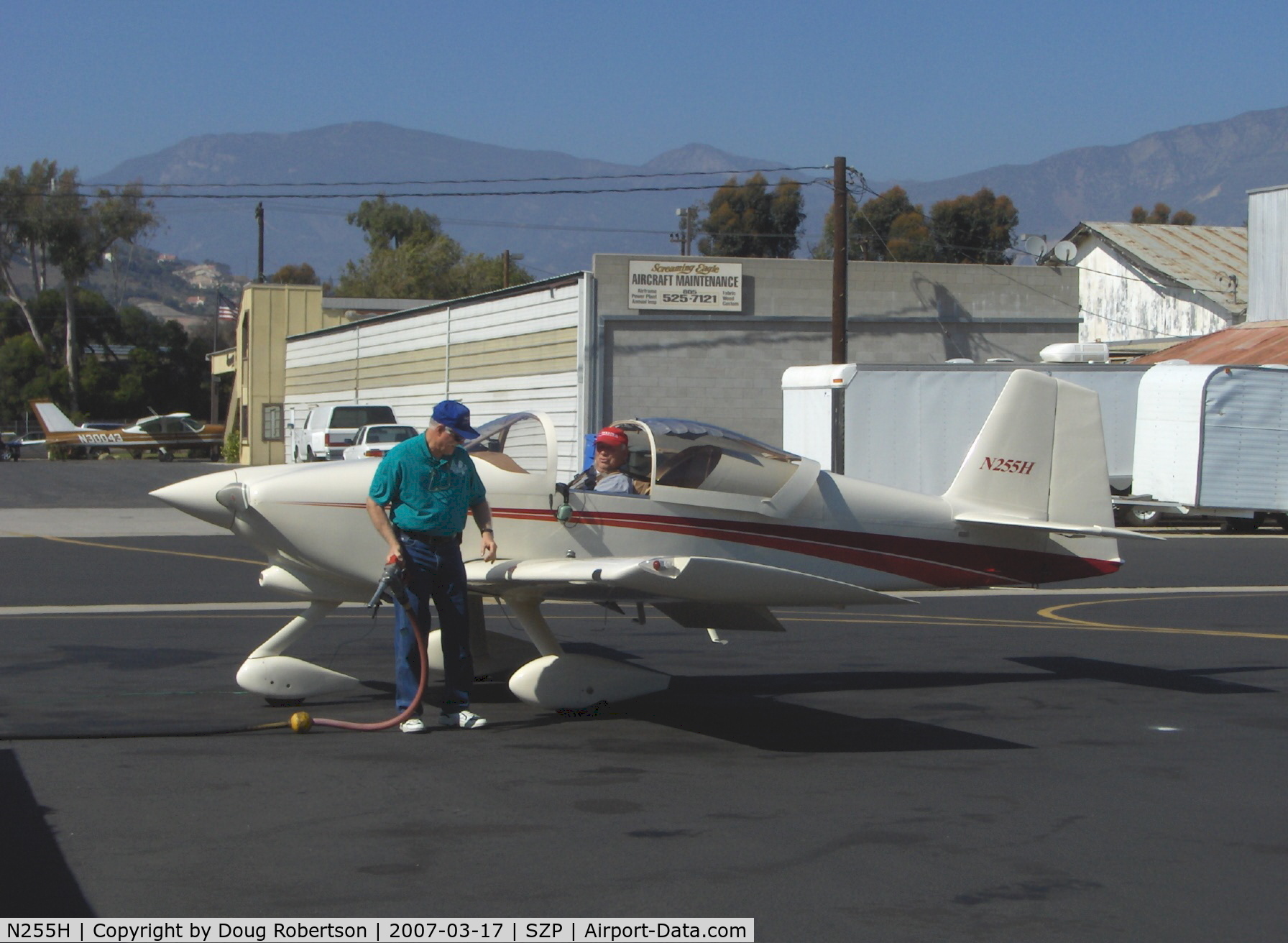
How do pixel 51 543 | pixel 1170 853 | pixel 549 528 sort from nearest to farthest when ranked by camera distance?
pixel 1170 853 < pixel 549 528 < pixel 51 543

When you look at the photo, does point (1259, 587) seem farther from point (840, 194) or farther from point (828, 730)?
point (840, 194)

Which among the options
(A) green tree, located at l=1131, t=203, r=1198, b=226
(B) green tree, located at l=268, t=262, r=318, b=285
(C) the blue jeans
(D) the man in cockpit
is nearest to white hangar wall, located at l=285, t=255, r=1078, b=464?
(D) the man in cockpit

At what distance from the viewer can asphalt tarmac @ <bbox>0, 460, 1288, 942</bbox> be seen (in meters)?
4.68

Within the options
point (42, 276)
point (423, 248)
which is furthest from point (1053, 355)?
point (42, 276)

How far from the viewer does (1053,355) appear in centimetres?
2427

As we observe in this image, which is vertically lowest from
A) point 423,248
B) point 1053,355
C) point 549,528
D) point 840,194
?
point 549,528

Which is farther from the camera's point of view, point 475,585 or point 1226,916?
point 475,585

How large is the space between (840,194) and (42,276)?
64.4m

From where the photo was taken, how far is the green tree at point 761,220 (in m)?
83.9

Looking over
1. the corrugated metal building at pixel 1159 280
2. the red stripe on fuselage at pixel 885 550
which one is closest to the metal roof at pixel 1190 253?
the corrugated metal building at pixel 1159 280

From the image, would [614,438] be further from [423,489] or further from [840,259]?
[840,259]

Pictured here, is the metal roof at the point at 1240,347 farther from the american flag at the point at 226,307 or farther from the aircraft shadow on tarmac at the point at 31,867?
the american flag at the point at 226,307

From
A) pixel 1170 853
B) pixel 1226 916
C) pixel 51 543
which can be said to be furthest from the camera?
pixel 51 543

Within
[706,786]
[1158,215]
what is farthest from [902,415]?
[1158,215]
